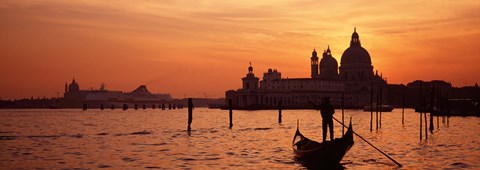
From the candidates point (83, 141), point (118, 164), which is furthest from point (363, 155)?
point (83, 141)

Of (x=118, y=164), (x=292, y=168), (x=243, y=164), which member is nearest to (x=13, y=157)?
(x=118, y=164)

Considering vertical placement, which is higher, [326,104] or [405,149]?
[326,104]

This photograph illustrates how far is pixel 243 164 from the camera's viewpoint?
32438 mm

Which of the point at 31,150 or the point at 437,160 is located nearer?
the point at 437,160

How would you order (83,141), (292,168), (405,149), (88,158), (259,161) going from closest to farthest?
(292,168)
(259,161)
(88,158)
(405,149)
(83,141)

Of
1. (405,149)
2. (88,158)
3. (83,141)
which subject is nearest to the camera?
(88,158)

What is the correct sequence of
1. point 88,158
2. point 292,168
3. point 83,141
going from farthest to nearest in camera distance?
point 83,141
point 88,158
point 292,168

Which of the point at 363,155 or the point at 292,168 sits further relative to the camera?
the point at 363,155

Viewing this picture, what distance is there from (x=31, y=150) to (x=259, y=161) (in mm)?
16374

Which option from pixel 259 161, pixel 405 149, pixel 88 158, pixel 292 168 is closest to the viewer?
pixel 292 168

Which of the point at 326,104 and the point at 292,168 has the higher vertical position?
the point at 326,104

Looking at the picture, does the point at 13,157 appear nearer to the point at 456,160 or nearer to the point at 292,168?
the point at 292,168

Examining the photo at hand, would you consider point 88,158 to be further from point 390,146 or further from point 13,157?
point 390,146

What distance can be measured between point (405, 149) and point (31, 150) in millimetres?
23393
